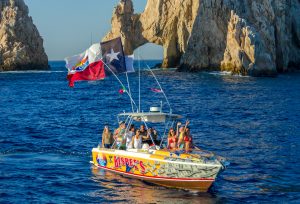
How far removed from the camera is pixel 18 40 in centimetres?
13088

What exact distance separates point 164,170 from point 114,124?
61.0ft

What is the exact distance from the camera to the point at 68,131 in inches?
1422

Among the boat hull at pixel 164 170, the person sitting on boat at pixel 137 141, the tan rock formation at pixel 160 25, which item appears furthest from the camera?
the tan rock formation at pixel 160 25

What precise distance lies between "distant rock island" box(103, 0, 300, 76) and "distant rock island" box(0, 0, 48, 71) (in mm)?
19159

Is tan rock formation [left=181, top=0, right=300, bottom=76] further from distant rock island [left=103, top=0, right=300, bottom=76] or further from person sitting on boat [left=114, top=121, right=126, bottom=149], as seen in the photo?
person sitting on boat [left=114, top=121, right=126, bottom=149]

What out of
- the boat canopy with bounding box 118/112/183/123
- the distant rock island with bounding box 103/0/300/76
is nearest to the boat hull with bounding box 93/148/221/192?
the boat canopy with bounding box 118/112/183/123

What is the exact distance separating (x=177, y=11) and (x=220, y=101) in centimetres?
6671

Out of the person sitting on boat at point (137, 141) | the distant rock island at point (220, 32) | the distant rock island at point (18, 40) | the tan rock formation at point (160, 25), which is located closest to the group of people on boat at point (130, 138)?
the person sitting on boat at point (137, 141)

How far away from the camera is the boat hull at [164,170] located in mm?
20438

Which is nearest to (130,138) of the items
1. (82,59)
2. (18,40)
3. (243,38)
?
(82,59)

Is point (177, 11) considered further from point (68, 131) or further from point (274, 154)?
point (274, 154)

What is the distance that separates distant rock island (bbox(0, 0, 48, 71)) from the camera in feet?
419

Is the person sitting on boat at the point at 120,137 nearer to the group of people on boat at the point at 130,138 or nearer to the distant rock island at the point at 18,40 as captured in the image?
the group of people on boat at the point at 130,138

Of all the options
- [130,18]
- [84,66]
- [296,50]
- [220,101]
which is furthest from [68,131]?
[130,18]
